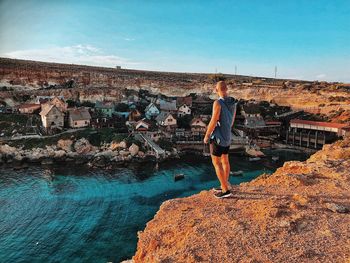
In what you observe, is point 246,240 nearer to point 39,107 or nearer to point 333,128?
point 333,128

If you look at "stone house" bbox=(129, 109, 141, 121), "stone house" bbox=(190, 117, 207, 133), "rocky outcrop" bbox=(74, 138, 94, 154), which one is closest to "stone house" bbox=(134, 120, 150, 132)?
"stone house" bbox=(129, 109, 141, 121)

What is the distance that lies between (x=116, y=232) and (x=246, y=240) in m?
18.3

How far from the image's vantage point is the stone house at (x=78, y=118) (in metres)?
53.7

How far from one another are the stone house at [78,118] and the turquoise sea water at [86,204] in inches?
606

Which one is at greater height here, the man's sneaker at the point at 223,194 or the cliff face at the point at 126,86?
the cliff face at the point at 126,86

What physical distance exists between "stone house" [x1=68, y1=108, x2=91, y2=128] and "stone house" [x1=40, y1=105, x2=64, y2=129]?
168 cm

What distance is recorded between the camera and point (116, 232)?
2192 cm

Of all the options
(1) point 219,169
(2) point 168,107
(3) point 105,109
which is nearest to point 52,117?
(3) point 105,109

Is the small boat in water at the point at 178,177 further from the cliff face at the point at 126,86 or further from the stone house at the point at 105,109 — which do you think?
the cliff face at the point at 126,86

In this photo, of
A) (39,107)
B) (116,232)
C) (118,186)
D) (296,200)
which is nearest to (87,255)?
(116,232)

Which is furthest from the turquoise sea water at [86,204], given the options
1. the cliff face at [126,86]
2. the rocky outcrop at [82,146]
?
the cliff face at [126,86]

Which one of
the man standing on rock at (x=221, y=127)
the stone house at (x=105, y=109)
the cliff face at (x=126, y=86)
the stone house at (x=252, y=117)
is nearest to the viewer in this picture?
the man standing on rock at (x=221, y=127)

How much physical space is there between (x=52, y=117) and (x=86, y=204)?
29307 mm

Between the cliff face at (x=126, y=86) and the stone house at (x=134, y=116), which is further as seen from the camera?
the cliff face at (x=126, y=86)
